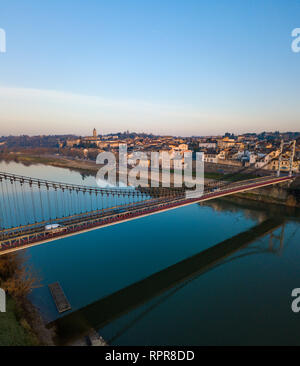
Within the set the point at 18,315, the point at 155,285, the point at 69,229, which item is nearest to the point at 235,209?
the point at 155,285

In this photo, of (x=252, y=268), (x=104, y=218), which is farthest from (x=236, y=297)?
(x=104, y=218)

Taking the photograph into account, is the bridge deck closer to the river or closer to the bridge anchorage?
the bridge anchorage

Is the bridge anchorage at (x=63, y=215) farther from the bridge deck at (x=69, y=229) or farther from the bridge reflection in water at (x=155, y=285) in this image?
the bridge reflection in water at (x=155, y=285)

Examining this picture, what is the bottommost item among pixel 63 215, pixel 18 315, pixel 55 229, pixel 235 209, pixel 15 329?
pixel 235 209

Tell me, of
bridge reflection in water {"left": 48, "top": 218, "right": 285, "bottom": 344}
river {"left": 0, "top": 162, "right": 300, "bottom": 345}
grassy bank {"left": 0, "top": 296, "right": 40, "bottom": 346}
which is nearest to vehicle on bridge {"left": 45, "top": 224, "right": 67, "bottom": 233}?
river {"left": 0, "top": 162, "right": 300, "bottom": 345}

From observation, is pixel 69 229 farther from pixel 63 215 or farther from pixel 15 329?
pixel 63 215

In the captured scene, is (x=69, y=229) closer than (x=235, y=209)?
Yes
